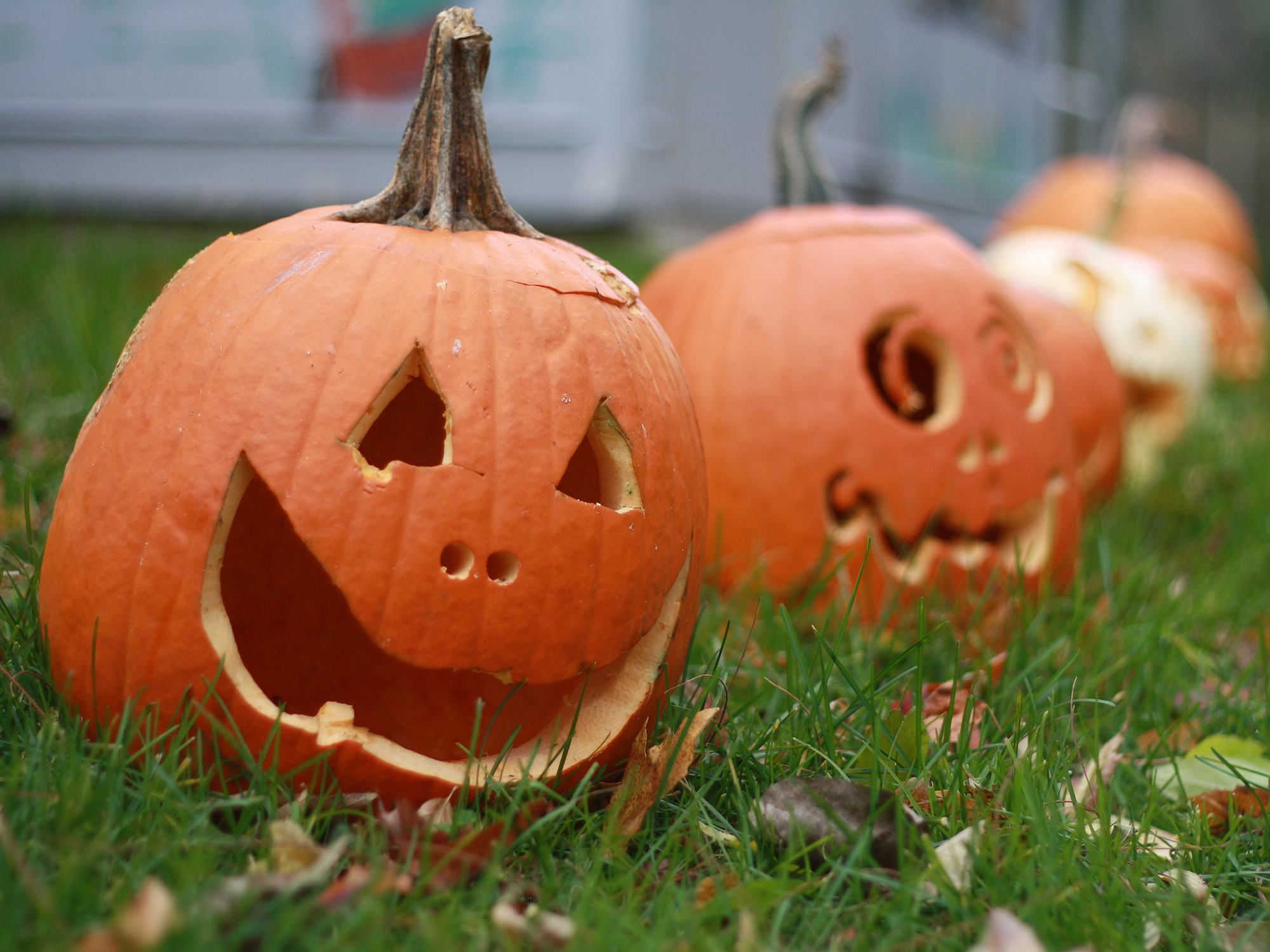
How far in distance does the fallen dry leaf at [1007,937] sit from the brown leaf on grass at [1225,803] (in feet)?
1.93

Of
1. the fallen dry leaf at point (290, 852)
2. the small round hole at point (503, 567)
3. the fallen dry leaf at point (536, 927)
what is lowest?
the fallen dry leaf at point (536, 927)

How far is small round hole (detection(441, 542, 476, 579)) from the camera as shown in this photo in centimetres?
145

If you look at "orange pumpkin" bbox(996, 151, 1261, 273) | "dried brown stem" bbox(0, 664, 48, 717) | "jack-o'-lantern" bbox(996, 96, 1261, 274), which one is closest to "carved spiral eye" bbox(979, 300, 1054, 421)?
"dried brown stem" bbox(0, 664, 48, 717)

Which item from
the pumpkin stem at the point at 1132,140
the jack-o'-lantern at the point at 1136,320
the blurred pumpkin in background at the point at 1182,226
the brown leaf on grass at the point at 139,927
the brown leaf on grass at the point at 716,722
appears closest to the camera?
the brown leaf on grass at the point at 139,927

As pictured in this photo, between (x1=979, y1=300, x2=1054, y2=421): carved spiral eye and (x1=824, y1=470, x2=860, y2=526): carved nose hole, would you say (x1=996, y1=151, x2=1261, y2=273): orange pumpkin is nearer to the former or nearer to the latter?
(x1=979, y1=300, x2=1054, y2=421): carved spiral eye

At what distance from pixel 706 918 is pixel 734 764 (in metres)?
0.34

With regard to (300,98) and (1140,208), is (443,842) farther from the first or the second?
(1140,208)

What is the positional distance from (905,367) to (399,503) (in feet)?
4.85

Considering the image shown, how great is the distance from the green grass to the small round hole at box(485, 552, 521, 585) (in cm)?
28

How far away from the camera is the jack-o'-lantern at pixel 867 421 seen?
2.31 meters

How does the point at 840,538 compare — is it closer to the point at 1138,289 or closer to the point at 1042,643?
the point at 1042,643

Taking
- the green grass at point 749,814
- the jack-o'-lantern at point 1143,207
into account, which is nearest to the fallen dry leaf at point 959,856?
the green grass at point 749,814

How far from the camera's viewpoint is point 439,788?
1462 millimetres

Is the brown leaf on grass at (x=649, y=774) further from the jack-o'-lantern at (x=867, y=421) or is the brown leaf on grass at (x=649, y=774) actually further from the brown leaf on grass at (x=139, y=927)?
the jack-o'-lantern at (x=867, y=421)
